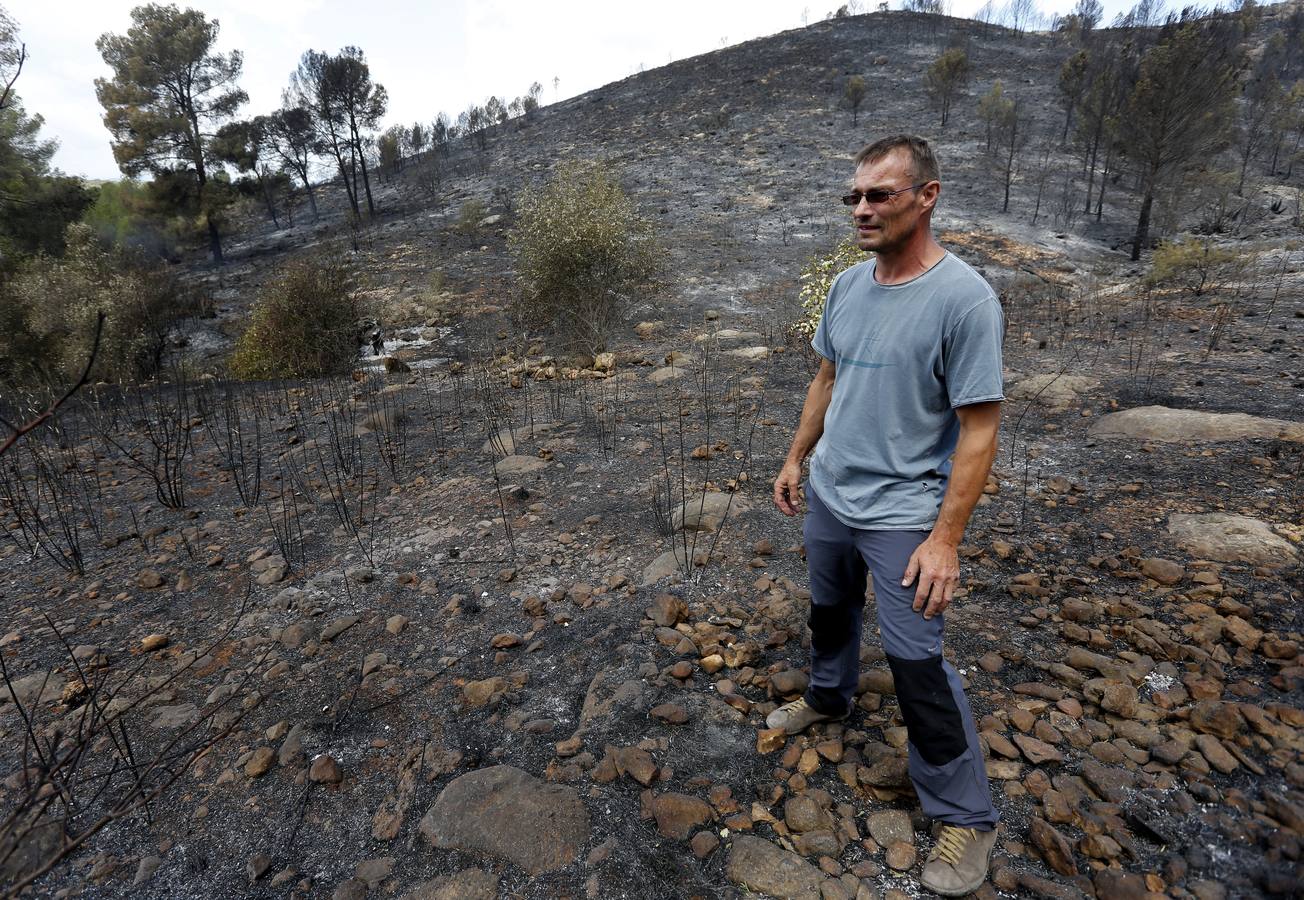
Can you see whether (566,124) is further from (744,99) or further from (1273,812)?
(1273,812)

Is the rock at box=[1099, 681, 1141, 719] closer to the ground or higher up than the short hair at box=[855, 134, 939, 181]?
closer to the ground

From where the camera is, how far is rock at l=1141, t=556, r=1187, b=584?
2.67m

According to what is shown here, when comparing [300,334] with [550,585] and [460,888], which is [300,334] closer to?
[550,585]

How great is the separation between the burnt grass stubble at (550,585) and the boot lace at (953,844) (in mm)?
100

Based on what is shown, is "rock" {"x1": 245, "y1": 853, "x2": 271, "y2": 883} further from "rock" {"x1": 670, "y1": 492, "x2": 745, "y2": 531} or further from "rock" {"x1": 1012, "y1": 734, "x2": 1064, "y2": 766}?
"rock" {"x1": 1012, "y1": 734, "x2": 1064, "y2": 766}

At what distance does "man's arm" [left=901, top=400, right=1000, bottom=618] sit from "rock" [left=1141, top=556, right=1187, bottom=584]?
1.92 metres

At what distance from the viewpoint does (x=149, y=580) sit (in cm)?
347

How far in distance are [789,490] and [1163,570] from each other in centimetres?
195

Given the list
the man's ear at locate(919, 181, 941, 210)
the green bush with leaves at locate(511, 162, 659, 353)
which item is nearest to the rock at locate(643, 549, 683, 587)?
the man's ear at locate(919, 181, 941, 210)

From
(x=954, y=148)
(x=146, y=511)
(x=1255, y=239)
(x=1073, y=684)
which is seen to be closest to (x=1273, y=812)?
(x=1073, y=684)

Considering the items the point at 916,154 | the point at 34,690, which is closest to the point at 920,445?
the point at 916,154

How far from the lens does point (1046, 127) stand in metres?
25.6

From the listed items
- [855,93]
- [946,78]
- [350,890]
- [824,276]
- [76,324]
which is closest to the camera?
[350,890]

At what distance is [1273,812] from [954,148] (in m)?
27.0
